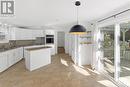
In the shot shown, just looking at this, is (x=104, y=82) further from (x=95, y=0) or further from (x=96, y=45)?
(x=95, y=0)

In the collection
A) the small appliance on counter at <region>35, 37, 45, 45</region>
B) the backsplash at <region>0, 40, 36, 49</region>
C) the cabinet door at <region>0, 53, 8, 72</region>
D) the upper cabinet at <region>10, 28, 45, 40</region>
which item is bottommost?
the cabinet door at <region>0, 53, 8, 72</region>

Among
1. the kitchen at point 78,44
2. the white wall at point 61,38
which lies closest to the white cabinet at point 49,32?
the white wall at point 61,38

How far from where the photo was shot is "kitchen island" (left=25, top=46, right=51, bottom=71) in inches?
259

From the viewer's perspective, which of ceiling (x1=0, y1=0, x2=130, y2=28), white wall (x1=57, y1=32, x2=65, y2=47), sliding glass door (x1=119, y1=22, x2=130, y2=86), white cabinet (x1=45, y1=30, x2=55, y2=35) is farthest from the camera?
white wall (x1=57, y1=32, x2=65, y2=47)

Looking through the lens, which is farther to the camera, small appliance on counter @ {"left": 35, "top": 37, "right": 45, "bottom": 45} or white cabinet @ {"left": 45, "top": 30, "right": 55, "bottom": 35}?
white cabinet @ {"left": 45, "top": 30, "right": 55, "bottom": 35}

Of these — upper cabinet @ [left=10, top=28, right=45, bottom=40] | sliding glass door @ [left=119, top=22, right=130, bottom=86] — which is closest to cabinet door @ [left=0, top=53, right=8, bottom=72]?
upper cabinet @ [left=10, top=28, right=45, bottom=40]

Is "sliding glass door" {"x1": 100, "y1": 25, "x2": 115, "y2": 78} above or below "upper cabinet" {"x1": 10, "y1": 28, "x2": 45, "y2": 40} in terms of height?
below

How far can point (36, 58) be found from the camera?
6.94m

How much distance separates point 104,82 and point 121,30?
1.94 metres

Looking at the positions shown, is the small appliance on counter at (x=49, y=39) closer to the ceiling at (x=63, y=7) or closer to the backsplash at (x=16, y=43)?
the backsplash at (x=16, y=43)

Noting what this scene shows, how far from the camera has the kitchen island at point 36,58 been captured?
6574mm

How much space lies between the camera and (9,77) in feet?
17.8

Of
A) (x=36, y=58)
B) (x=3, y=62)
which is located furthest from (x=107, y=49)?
(x=3, y=62)

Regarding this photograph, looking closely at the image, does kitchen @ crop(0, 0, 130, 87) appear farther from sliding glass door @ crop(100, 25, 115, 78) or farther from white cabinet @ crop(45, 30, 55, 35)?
white cabinet @ crop(45, 30, 55, 35)
